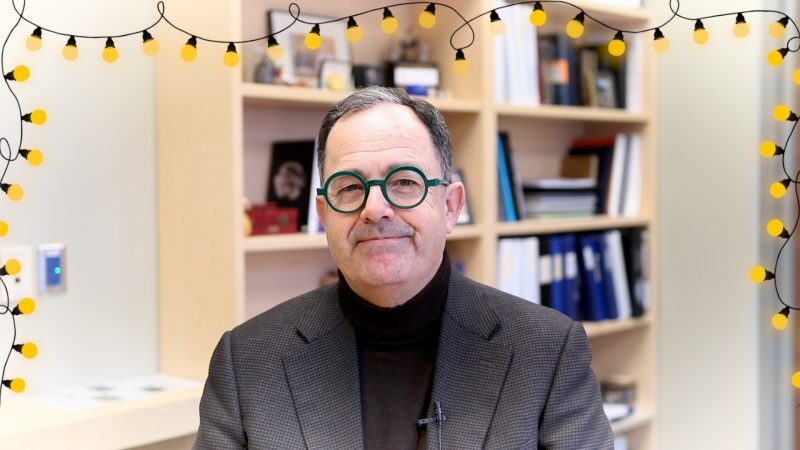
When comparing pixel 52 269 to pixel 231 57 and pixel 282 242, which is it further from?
pixel 231 57

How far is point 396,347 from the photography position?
5.27 ft

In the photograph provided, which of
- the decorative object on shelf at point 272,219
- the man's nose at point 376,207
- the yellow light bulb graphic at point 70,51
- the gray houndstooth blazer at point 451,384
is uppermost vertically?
the yellow light bulb graphic at point 70,51

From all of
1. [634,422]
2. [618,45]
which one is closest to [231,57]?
[618,45]

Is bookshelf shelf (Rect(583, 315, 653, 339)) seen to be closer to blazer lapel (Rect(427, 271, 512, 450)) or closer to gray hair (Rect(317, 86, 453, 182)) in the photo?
blazer lapel (Rect(427, 271, 512, 450))

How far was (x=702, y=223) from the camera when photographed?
10.0 feet

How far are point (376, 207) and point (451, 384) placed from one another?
13.9 inches

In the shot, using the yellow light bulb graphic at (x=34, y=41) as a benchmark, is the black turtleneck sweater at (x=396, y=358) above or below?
below

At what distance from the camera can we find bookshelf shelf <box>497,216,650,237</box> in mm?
2812

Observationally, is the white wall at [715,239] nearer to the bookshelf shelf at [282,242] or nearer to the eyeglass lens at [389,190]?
the bookshelf shelf at [282,242]

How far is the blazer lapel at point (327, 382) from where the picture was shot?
4.98 ft

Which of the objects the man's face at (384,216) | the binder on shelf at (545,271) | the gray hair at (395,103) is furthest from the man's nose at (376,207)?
the binder on shelf at (545,271)

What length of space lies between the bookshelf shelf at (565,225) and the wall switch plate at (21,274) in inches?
54.1

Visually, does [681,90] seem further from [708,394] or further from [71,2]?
[71,2]

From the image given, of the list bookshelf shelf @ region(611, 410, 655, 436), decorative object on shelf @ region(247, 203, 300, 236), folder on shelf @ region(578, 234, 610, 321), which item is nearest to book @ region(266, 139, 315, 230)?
decorative object on shelf @ region(247, 203, 300, 236)
